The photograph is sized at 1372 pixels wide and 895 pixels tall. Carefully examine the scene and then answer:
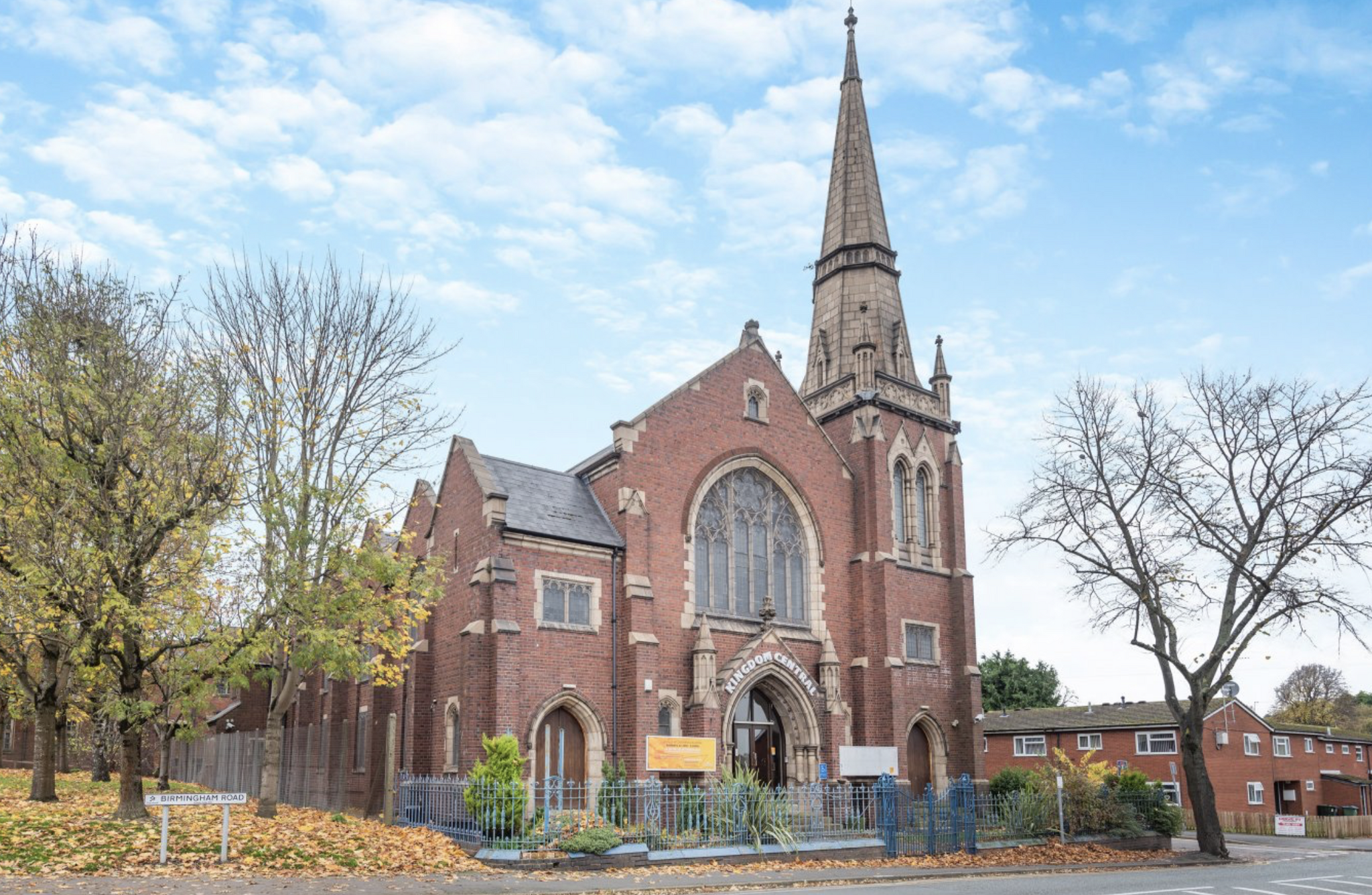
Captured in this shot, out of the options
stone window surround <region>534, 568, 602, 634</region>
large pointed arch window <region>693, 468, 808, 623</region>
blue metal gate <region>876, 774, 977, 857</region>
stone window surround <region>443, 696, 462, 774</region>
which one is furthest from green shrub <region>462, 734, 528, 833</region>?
large pointed arch window <region>693, 468, 808, 623</region>

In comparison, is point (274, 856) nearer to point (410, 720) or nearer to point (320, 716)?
point (410, 720)

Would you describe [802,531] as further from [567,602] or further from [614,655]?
[567,602]

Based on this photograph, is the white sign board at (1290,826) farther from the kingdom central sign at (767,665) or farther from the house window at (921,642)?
the kingdom central sign at (767,665)

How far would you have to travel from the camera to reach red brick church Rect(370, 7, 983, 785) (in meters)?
25.6

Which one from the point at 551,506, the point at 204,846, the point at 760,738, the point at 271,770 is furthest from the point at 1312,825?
the point at 204,846

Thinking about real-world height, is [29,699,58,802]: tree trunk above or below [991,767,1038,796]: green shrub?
above

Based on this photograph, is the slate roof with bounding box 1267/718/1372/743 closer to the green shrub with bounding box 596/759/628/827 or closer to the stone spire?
the stone spire

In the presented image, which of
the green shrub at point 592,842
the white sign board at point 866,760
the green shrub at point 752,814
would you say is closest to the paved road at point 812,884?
the green shrub at point 592,842

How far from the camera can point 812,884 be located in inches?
727

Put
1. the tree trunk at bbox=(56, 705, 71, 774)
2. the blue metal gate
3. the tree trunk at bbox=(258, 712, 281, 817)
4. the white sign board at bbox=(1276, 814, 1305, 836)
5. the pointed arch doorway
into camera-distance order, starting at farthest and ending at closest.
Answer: the white sign board at bbox=(1276, 814, 1305, 836) → the tree trunk at bbox=(56, 705, 71, 774) → the pointed arch doorway → the tree trunk at bbox=(258, 712, 281, 817) → the blue metal gate

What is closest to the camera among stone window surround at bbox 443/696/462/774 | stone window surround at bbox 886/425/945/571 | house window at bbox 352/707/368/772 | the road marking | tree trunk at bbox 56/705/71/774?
the road marking

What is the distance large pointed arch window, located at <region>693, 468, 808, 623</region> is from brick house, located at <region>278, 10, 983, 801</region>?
0.07 meters

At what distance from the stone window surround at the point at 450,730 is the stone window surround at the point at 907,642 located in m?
13.1

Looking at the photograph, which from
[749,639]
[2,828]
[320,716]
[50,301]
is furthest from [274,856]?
[320,716]
